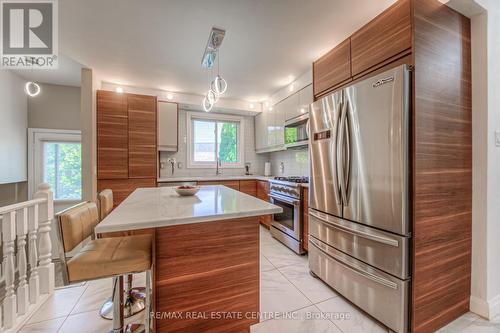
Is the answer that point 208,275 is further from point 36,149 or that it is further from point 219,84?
point 36,149

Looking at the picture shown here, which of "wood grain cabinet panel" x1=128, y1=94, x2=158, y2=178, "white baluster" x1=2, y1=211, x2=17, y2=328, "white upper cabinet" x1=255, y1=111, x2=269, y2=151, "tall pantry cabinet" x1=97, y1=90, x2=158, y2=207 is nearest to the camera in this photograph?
"white baluster" x1=2, y1=211, x2=17, y2=328

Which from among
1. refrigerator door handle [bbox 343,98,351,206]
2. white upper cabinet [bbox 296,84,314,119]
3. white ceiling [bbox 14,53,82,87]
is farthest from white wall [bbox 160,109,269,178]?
refrigerator door handle [bbox 343,98,351,206]

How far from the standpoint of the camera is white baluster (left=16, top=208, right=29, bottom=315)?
64.3 inches

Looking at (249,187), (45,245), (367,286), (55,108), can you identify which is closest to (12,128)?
(55,108)

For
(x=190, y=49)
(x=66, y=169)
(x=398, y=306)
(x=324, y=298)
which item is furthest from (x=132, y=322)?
(x=66, y=169)

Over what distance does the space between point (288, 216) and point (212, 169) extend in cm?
218

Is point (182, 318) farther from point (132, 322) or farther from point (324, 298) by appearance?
point (324, 298)

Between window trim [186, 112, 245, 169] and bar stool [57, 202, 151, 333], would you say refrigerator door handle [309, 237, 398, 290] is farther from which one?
window trim [186, 112, 245, 169]

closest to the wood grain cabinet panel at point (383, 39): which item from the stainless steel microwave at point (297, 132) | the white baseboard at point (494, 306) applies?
the stainless steel microwave at point (297, 132)

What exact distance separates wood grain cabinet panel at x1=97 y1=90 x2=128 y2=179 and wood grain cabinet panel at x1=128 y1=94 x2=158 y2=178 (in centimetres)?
8

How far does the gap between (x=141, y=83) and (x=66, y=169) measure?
90.7 inches

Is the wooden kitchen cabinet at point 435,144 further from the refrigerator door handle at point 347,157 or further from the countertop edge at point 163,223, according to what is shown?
the countertop edge at point 163,223

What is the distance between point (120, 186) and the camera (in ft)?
10.8

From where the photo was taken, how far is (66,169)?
13.4 feet
